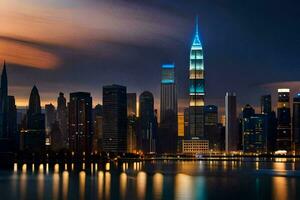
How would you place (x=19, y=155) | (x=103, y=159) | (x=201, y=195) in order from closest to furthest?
1. (x=201, y=195)
2. (x=19, y=155)
3. (x=103, y=159)

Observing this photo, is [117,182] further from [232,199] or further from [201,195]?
[232,199]

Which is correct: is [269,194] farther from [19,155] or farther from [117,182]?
[19,155]

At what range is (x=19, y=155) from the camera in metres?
162

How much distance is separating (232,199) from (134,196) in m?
9.16

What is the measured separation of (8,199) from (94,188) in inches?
472

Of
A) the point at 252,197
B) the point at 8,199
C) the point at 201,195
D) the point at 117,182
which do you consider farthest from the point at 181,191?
the point at 8,199

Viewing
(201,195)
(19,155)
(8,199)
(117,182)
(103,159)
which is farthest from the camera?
(103,159)

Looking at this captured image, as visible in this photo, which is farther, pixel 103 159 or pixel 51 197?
pixel 103 159

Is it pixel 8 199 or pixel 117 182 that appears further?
pixel 117 182

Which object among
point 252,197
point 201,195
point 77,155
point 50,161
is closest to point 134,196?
point 201,195

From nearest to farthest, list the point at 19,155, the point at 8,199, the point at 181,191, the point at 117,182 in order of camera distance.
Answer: the point at 8,199
the point at 181,191
the point at 117,182
the point at 19,155

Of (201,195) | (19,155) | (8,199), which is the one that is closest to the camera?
(8,199)

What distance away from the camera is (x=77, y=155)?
577 ft

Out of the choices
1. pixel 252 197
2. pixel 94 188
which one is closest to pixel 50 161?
pixel 94 188
